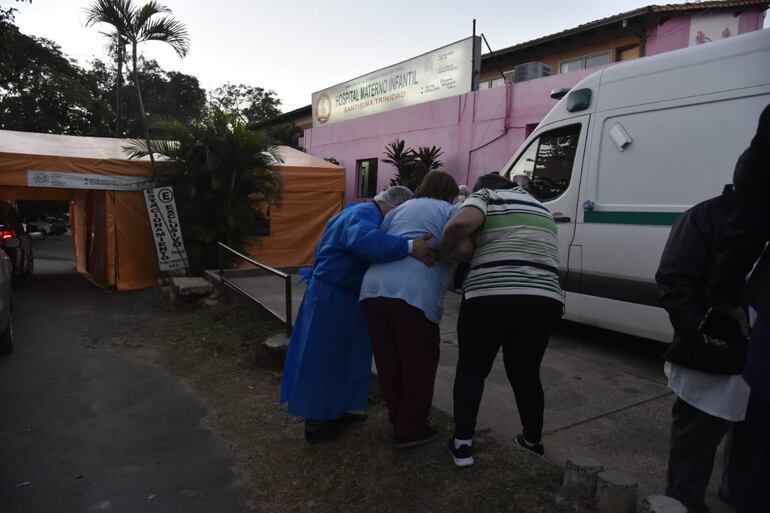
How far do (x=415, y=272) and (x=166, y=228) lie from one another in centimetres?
817

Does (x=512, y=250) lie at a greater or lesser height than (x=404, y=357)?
greater

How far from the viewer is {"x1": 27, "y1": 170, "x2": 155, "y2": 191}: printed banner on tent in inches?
364

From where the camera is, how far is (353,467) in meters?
3.10

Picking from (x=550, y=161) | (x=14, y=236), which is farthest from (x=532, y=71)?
(x=14, y=236)

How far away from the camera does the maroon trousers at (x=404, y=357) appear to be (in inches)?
113

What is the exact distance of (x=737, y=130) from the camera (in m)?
4.04

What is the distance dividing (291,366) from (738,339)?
2.37m

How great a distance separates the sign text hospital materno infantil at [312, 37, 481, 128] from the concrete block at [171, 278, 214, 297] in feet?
21.5

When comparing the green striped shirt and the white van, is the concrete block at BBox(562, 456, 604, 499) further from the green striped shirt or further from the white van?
the white van

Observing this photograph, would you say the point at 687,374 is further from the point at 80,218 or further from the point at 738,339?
the point at 80,218

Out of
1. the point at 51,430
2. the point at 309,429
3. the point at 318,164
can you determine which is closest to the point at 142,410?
the point at 51,430

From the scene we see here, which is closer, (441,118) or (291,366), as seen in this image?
(291,366)

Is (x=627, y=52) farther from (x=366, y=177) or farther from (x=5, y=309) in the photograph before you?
(x=5, y=309)

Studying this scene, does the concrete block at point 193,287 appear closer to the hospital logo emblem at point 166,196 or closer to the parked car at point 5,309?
the hospital logo emblem at point 166,196
